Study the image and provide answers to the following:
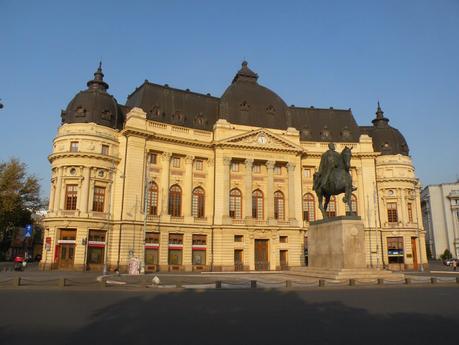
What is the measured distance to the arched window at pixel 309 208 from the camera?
6075 centimetres

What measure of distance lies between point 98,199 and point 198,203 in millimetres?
13803

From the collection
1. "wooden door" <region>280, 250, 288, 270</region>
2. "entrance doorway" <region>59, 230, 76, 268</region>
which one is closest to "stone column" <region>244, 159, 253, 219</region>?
"wooden door" <region>280, 250, 288, 270</region>

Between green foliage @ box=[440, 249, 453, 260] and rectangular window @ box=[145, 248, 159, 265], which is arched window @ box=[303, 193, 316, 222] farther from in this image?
green foliage @ box=[440, 249, 453, 260]

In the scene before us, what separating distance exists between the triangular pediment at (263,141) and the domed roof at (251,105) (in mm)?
2366

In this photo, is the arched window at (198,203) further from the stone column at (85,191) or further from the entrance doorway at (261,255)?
the stone column at (85,191)

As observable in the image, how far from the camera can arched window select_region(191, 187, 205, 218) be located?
55156 mm

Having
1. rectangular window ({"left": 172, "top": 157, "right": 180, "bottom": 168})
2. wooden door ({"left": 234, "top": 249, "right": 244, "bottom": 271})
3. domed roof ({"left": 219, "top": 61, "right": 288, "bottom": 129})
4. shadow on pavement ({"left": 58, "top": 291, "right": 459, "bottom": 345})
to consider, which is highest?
domed roof ({"left": 219, "top": 61, "right": 288, "bottom": 129})

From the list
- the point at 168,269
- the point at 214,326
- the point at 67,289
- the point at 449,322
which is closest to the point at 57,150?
the point at 168,269

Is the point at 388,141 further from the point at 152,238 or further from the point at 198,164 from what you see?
the point at 152,238

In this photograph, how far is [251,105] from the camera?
59.7m

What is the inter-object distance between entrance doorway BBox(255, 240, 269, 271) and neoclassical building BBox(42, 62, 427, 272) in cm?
15

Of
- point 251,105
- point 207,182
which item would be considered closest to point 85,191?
point 207,182

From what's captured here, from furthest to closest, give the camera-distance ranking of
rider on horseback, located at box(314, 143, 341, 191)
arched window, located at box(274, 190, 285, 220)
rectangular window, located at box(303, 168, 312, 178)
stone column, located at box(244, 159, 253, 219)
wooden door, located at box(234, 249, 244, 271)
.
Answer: rectangular window, located at box(303, 168, 312, 178)
arched window, located at box(274, 190, 285, 220)
stone column, located at box(244, 159, 253, 219)
wooden door, located at box(234, 249, 244, 271)
rider on horseback, located at box(314, 143, 341, 191)

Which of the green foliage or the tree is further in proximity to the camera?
the green foliage
